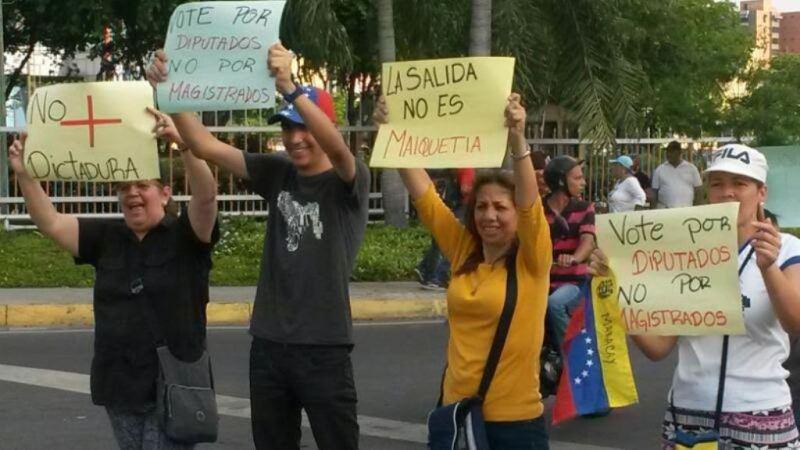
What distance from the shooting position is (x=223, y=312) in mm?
13383

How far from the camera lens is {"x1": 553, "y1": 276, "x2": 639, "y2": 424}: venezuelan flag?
14.9 ft

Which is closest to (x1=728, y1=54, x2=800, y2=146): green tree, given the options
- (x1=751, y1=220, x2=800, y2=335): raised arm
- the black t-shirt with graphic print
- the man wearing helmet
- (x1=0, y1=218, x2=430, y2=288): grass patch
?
(x1=0, y1=218, x2=430, y2=288): grass patch

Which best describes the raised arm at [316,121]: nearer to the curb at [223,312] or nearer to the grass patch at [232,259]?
the curb at [223,312]

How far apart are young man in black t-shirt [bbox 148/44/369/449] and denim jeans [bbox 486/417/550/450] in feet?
2.03

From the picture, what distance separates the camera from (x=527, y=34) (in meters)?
17.4

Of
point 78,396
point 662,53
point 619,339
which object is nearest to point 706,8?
point 662,53

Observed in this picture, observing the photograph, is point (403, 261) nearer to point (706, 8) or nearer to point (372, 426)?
point (372, 426)

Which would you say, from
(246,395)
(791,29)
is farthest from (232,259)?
(791,29)

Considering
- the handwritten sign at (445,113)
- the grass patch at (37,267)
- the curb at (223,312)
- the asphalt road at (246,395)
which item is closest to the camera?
the handwritten sign at (445,113)

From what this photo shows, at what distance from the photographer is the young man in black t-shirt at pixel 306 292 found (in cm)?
481

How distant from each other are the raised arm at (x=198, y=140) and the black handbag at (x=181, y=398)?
58 centimetres

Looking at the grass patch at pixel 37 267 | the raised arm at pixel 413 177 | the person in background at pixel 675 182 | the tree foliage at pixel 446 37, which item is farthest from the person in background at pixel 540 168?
the person in background at pixel 675 182

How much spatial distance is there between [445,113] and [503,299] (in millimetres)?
744

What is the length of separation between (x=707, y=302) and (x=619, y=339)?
3.53ft
